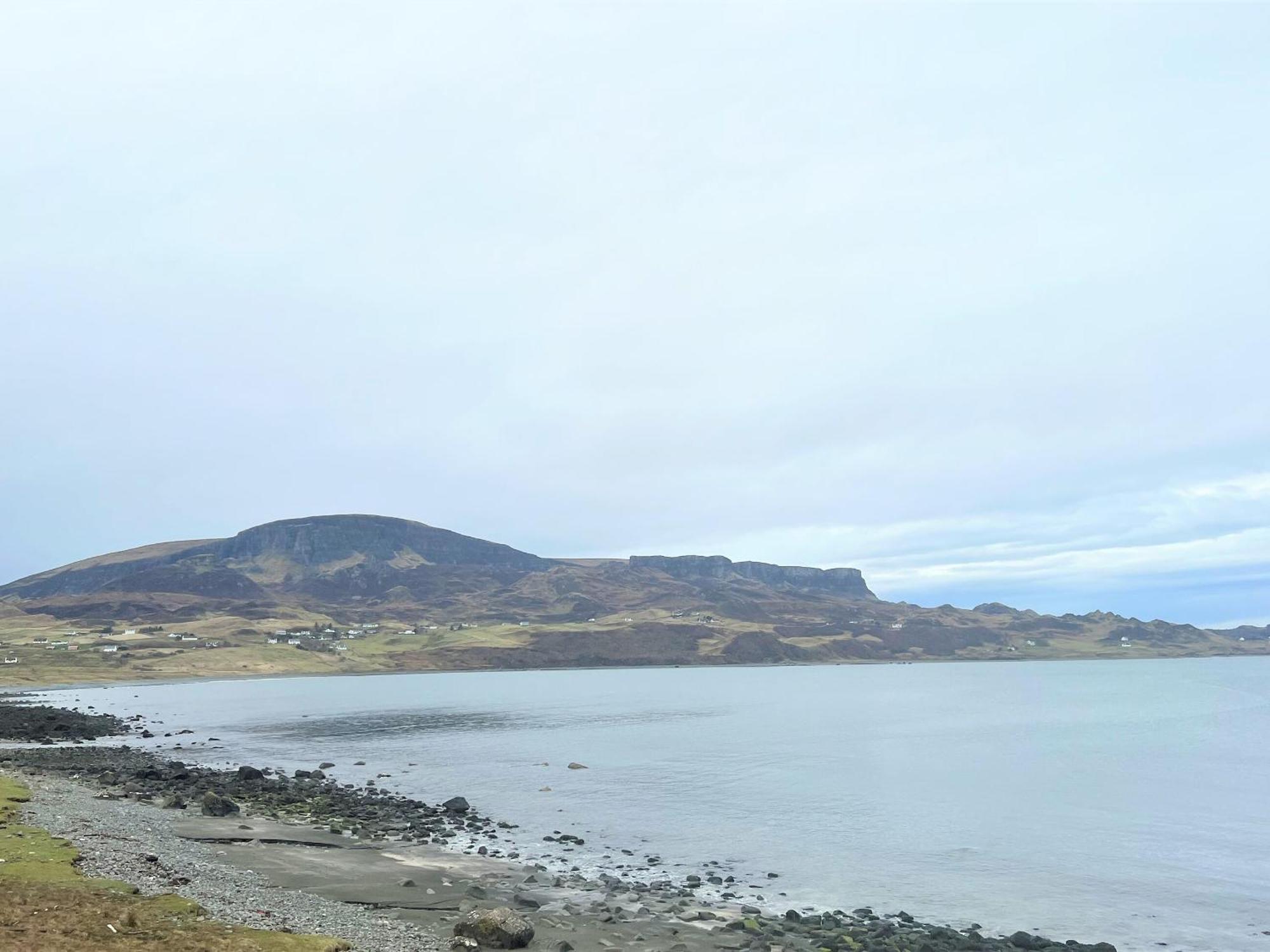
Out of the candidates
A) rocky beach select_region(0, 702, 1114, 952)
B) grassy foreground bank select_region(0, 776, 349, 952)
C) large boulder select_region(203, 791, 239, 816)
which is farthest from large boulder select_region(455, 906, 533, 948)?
large boulder select_region(203, 791, 239, 816)

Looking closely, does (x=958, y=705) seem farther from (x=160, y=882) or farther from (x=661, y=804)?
(x=160, y=882)

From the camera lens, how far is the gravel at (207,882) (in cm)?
2527

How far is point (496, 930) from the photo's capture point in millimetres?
26062

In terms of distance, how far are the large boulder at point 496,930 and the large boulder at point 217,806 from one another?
92.0ft

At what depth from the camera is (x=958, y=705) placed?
165 meters

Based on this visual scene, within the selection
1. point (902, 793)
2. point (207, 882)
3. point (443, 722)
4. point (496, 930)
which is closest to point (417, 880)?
point (207, 882)

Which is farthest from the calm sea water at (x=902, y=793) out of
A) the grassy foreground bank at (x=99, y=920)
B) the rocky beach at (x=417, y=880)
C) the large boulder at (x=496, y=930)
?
the grassy foreground bank at (x=99, y=920)

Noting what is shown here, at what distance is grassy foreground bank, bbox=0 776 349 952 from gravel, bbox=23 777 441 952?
1000 mm

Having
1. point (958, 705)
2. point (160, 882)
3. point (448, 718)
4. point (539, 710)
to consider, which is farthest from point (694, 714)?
point (160, 882)

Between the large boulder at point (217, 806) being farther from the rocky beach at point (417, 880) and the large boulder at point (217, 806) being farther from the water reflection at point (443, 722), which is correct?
the water reflection at point (443, 722)

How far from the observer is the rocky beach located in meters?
27.5

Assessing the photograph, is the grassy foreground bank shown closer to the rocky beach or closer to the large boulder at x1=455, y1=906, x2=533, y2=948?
the rocky beach

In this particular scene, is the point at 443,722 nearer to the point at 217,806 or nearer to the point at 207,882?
the point at 217,806

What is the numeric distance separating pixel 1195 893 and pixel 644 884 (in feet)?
83.2
